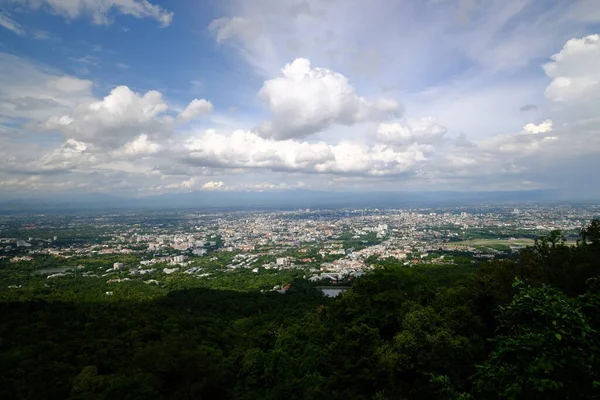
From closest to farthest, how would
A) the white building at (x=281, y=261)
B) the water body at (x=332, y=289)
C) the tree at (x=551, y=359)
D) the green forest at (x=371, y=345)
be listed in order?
1. the tree at (x=551, y=359)
2. the green forest at (x=371, y=345)
3. the water body at (x=332, y=289)
4. the white building at (x=281, y=261)

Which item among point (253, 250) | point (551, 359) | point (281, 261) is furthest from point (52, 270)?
point (551, 359)

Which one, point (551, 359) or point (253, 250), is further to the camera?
point (253, 250)

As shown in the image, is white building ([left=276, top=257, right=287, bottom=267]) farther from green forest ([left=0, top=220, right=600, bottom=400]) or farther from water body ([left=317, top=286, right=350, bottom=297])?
green forest ([left=0, top=220, right=600, bottom=400])

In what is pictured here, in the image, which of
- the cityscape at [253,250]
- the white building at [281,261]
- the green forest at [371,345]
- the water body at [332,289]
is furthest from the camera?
the white building at [281,261]

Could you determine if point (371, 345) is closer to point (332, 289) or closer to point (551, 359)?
point (551, 359)

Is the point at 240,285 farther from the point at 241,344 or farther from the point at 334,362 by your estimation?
the point at 334,362

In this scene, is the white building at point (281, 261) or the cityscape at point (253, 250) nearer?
the cityscape at point (253, 250)

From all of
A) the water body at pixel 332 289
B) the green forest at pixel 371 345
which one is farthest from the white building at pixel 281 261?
the green forest at pixel 371 345

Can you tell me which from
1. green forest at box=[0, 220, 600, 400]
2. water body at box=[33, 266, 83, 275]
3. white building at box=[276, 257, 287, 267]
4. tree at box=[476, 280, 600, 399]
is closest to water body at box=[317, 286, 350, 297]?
green forest at box=[0, 220, 600, 400]

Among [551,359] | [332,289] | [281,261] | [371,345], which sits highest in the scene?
[551,359]

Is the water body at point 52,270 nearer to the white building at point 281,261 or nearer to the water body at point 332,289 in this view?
the white building at point 281,261
